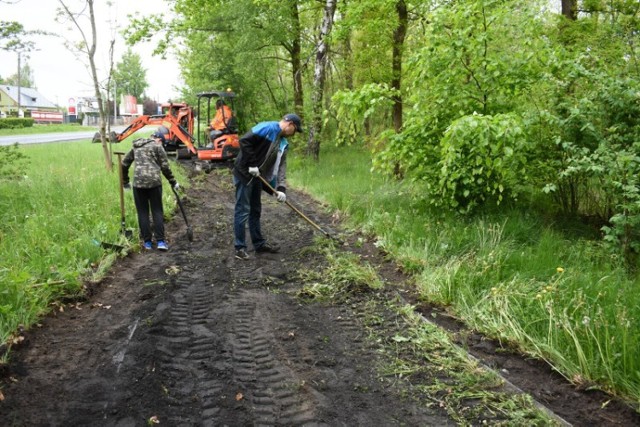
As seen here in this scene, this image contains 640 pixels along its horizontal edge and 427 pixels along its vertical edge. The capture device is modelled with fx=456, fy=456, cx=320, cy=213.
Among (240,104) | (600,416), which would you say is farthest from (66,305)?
(240,104)

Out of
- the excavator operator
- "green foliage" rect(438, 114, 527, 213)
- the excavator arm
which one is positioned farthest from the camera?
the excavator operator

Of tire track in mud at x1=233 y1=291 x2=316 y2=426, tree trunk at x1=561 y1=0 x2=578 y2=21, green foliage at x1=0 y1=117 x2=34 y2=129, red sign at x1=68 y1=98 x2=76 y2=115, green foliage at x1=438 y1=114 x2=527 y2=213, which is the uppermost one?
red sign at x1=68 y1=98 x2=76 y2=115

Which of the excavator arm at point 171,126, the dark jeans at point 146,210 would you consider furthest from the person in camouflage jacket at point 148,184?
the excavator arm at point 171,126

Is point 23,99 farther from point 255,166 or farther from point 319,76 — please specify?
point 255,166

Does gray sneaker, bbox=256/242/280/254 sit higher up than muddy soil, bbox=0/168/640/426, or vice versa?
gray sneaker, bbox=256/242/280/254

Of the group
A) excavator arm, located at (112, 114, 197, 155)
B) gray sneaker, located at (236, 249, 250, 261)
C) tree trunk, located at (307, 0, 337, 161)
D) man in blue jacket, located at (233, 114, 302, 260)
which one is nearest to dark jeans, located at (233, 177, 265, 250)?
man in blue jacket, located at (233, 114, 302, 260)

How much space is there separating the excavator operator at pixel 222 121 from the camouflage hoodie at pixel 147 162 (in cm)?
901

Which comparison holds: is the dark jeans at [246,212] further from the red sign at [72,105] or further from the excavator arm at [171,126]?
the red sign at [72,105]

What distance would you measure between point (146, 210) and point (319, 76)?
7.89 m

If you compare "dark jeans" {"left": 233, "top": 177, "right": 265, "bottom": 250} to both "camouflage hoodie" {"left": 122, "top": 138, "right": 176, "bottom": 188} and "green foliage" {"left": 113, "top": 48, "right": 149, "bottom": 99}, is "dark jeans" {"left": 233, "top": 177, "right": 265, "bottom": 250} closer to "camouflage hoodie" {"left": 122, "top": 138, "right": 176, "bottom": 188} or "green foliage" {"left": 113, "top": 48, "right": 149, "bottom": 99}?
"camouflage hoodie" {"left": 122, "top": 138, "right": 176, "bottom": 188}

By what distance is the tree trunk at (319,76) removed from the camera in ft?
40.7

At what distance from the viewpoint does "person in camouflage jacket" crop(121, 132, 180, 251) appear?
6.46m

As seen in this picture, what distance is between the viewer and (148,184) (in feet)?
21.2

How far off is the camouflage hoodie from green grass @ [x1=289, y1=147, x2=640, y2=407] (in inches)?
127
